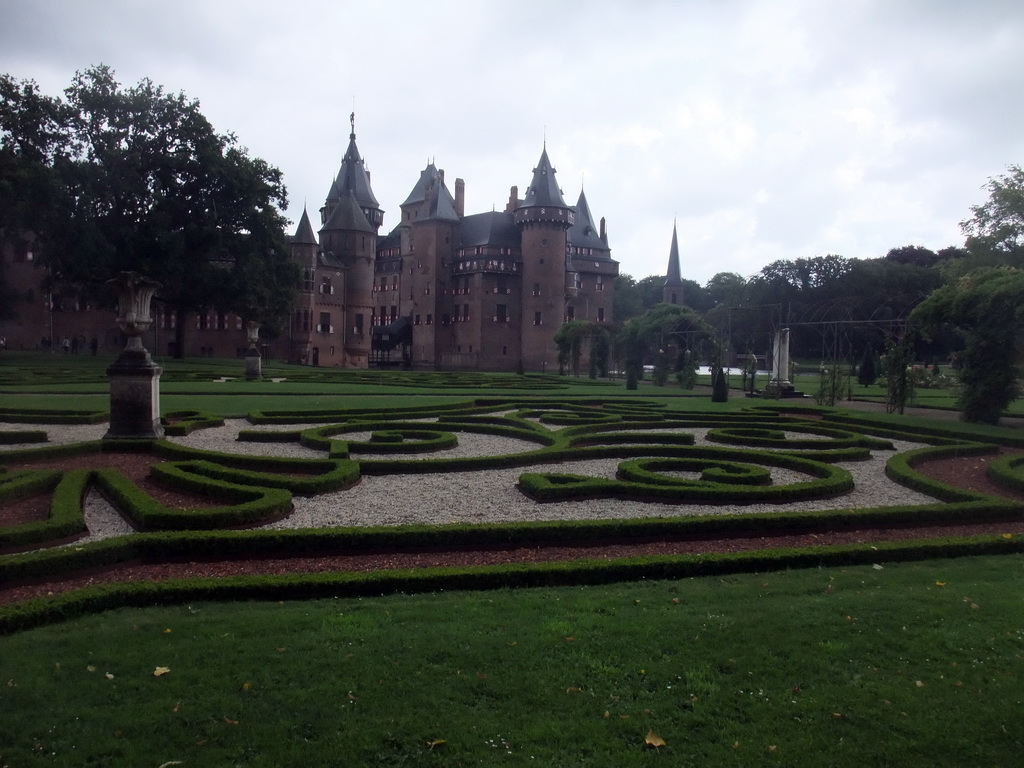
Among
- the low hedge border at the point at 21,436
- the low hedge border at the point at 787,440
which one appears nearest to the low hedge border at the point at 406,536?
the low hedge border at the point at 787,440

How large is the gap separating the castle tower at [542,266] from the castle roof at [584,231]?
10.5 meters

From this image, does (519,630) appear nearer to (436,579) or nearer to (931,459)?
(436,579)

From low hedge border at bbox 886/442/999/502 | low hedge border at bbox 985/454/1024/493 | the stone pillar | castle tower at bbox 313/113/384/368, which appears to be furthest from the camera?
castle tower at bbox 313/113/384/368

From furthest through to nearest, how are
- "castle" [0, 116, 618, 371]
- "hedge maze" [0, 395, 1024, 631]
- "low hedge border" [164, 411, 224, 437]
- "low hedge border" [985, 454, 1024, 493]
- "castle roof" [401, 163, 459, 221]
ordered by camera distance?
"castle roof" [401, 163, 459, 221], "castle" [0, 116, 618, 371], "low hedge border" [164, 411, 224, 437], "low hedge border" [985, 454, 1024, 493], "hedge maze" [0, 395, 1024, 631]

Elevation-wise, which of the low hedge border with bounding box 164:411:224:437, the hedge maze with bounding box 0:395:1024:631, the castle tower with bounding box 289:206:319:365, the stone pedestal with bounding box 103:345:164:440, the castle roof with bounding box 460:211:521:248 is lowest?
the hedge maze with bounding box 0:395:1024:631

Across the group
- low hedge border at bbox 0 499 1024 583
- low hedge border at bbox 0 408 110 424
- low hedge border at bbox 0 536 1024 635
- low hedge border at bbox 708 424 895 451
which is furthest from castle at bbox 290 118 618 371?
low hedge border at bbox 0 536 1024 635

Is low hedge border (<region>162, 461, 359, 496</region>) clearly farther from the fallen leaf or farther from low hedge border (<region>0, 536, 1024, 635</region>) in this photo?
the fallen leaf

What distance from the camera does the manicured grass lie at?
3.73 meters

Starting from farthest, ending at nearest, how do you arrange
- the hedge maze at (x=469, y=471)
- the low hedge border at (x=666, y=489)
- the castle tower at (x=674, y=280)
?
the castle tower at (x=674, y=280)
the low hedge border at (x=666, y=489)
the hedge maze at (x=469, y=471)

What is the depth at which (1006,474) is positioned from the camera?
34.8 feet

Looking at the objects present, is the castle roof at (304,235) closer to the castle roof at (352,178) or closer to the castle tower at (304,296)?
the castle tower at (304,296)

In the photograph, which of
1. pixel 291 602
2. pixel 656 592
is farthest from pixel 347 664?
pixel 656 592

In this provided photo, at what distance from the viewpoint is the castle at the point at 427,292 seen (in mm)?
59875

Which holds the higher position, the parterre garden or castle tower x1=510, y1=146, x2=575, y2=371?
castle tower x1=510, y1=146, x2=575, y2=371
